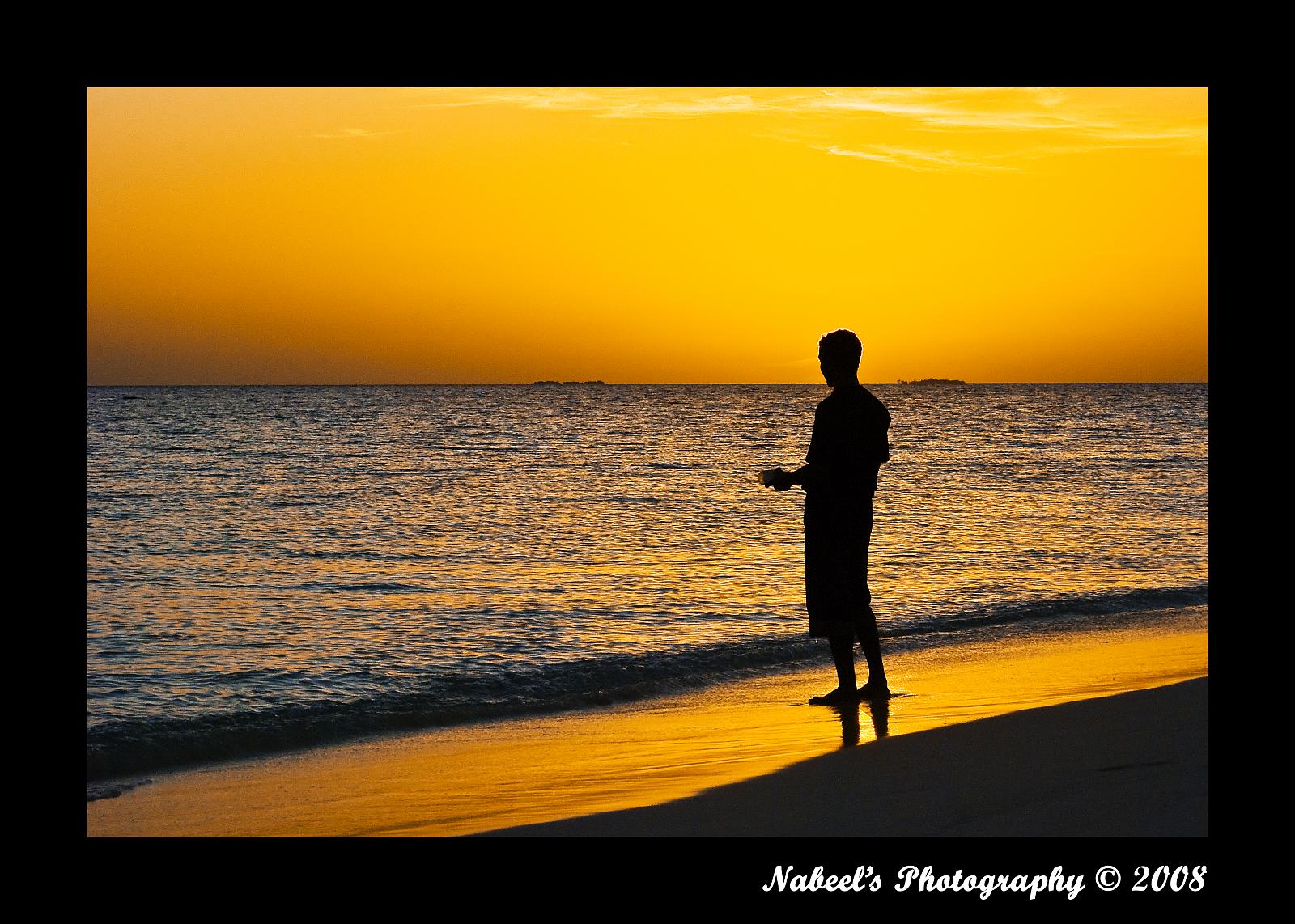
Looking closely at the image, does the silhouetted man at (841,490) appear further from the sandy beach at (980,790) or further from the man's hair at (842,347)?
the sandy beach at (980,790)

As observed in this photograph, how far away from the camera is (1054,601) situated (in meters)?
10.2

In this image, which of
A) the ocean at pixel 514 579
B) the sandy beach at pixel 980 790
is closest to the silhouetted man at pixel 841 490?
the sandy beach at pixel 980 790

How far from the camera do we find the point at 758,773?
4910mm

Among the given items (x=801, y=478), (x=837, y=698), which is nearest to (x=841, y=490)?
(x=801, y=478)

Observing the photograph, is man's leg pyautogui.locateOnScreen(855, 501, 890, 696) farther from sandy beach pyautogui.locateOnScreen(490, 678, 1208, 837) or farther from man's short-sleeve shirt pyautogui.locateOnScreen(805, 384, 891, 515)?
sandy beach pyautogui.locateOnScreen(490, 678, 1208, 837)

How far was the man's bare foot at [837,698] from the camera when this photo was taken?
245 inches

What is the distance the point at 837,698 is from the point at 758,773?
1490mm

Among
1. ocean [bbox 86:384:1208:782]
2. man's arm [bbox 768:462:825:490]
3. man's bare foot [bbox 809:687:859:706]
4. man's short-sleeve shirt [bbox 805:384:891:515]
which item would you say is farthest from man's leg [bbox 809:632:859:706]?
ocean [bbox 86:384:1208:782]

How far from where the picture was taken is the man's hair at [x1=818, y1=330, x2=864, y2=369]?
19.2ft

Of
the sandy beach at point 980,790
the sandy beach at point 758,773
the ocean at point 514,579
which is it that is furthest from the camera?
the ocean at point 514,579
